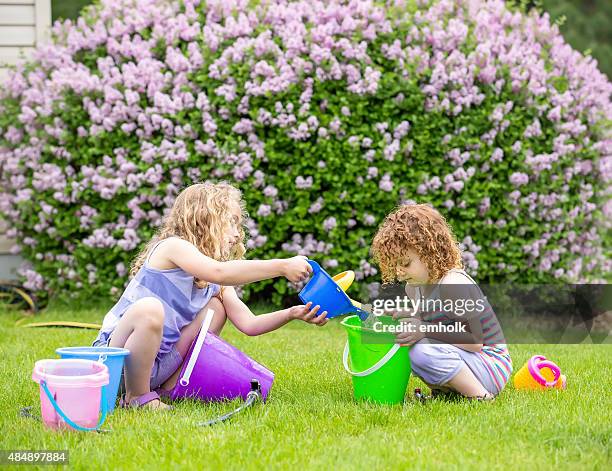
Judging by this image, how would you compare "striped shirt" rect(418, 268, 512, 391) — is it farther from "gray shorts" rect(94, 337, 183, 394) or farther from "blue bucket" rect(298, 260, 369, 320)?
"gray shorts" rect(94, 337, 183, 394)

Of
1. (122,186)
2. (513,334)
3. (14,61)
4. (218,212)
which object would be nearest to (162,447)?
(218,212)

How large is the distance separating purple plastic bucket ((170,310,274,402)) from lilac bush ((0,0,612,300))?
Result: 8.98 ft

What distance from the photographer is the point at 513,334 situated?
6559mm

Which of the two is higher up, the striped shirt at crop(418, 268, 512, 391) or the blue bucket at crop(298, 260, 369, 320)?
the blue bucket at crop(298, 260, 369, 320)

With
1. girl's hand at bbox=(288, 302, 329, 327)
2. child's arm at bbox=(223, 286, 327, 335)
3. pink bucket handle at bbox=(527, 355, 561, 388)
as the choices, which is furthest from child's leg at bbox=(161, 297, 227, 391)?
pink bucket handle at bbox=(527, 355, 561, 388)

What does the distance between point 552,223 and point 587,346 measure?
1.16 meters

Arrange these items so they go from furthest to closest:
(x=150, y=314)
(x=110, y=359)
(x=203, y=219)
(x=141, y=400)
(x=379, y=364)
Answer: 1. (x=203, y=219)
2. (x=379, y=364)
3. (x=141, y=400)
4. (x=150, y=314)
5. (x=110, y=359)

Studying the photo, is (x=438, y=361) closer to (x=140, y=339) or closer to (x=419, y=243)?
(x=419, y=243)

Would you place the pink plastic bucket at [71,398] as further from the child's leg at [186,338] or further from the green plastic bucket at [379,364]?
the green plastic bucket at [379,364]

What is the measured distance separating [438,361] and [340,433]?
23.8 inches

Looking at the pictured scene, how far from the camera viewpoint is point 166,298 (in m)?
3.54

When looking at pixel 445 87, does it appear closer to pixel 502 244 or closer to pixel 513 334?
pixel 502 244

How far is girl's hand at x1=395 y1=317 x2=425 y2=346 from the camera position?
349 cm

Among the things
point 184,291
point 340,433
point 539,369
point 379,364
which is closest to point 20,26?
point 184,291
